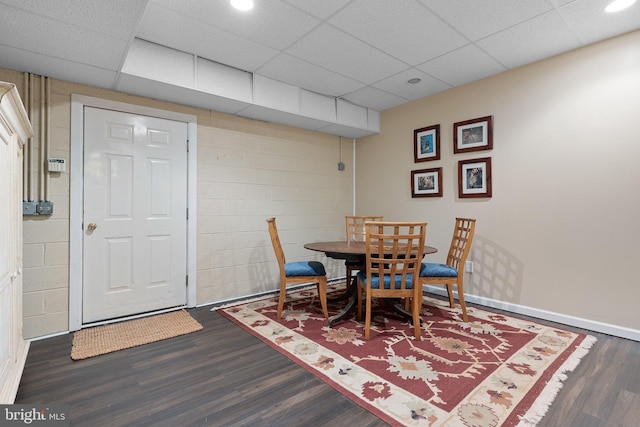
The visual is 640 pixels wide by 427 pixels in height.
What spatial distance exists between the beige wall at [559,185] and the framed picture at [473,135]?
→ 0.07 metres

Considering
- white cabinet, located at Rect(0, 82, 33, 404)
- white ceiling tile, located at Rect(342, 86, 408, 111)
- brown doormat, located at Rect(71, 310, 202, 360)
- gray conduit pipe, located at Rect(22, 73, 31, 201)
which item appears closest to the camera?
white cabinet, located at Rect(0, 82, 33, 404)

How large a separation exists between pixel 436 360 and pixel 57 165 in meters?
3.44

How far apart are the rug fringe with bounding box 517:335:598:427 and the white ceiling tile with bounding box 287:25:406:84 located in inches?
112

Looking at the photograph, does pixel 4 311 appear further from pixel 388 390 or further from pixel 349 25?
pixel 349 25

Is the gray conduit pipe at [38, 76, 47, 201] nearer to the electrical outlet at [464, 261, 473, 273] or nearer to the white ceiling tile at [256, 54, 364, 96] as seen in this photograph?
the white ceiling tile at [256, 54, 364, 96]

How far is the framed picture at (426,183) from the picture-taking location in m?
3.86

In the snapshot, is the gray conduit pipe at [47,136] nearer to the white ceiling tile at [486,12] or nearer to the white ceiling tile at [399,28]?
the white ceiling tile at [399,28]

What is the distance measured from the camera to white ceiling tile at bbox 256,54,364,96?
3055 mm

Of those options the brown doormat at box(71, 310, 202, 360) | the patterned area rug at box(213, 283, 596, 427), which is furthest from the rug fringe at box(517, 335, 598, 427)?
the brown doormat at box(71, 310, 202, 360)

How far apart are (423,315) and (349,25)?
2.72m

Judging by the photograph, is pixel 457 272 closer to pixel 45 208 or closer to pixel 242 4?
pixel 242 4

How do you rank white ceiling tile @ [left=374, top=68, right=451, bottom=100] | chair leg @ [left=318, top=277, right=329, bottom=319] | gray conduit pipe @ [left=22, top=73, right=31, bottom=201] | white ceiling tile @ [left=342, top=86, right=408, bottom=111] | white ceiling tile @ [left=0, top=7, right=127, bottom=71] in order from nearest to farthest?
white ceiling tile @ [left=0, top=7, right=127, bottom=71]
gray conduit pipe @ [left=22, top=73, right=31, bottom=201]
chair leg @ [left=318, top=277, right=329, bottom=319]
white ceiling tile @ [left=374, top=68, right=451, bottom=100]
white ceiling tile @ [left=342, top=86, right=408, bottom=111]

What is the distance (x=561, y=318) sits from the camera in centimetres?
290

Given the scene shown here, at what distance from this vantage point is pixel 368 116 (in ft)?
14.5
